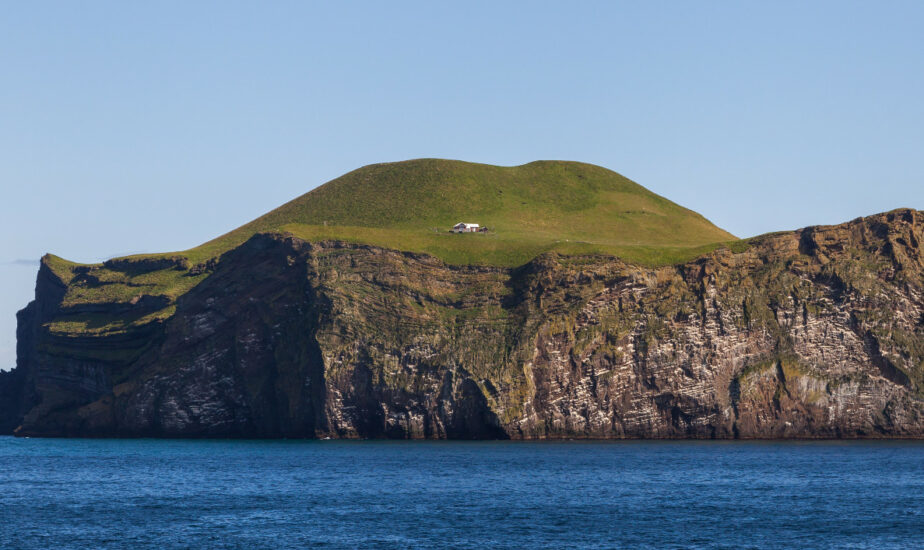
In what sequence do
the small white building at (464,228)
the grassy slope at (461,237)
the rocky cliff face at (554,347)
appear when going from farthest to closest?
1. the small white building at (464,228)
2. the grassy slope at (461,237)
3. the rocky cliff face at (554,347)

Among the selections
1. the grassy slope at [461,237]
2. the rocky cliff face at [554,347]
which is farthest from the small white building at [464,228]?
the rocky cliff face at [554,347]

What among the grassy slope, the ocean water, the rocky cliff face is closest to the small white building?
the grassy slope

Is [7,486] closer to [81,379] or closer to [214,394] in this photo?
[214,394]

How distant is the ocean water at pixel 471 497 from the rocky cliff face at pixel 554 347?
11.3 metres

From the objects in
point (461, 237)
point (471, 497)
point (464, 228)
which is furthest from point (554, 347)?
point (471, 497)

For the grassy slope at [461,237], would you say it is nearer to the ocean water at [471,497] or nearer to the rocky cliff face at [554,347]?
the rocky cliff face at [554,347]

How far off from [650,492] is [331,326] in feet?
203

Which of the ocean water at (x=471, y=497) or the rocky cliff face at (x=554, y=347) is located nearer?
the ocean water at (x=471, y=497)

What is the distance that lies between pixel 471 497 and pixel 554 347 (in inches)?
2097

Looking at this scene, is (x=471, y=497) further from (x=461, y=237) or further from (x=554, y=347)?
(x=461, y=237)

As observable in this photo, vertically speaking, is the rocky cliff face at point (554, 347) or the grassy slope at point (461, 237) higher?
the grassy slope at point (461, 237)

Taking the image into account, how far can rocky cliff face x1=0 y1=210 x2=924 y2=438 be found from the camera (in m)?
129

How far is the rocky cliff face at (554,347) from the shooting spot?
12925 cm

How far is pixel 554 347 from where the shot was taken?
427ft
